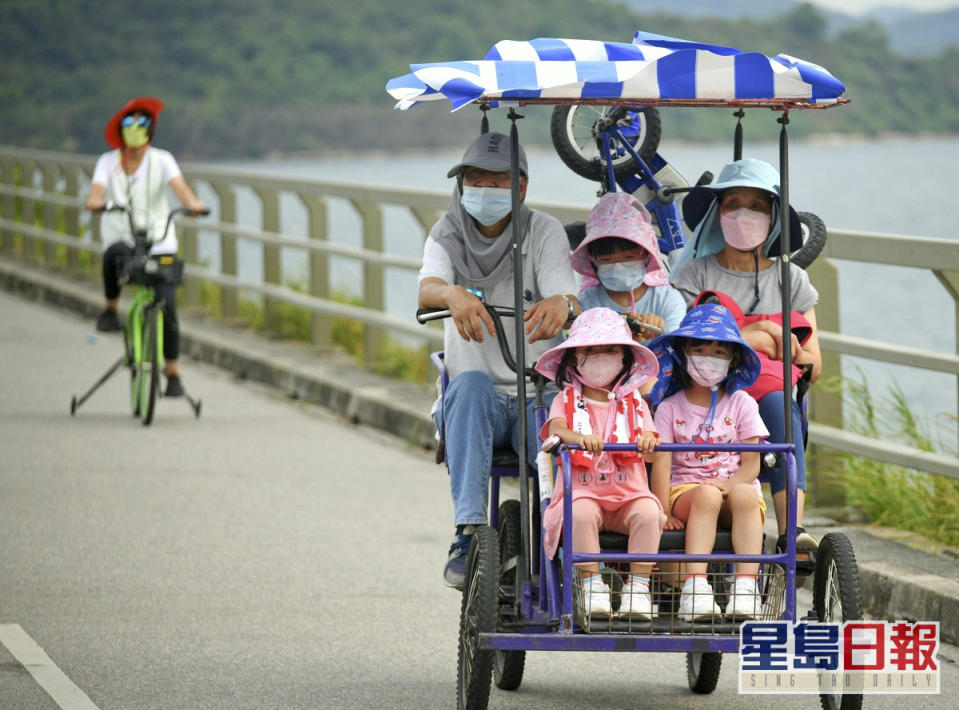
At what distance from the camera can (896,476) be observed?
8602mm

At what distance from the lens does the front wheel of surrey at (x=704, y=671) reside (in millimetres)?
6055

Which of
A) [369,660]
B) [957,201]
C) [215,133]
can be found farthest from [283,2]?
[369,660]

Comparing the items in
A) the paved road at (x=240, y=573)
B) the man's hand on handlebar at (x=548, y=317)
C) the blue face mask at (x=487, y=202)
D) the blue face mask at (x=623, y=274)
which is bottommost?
the paved road at (x=240, y=573)

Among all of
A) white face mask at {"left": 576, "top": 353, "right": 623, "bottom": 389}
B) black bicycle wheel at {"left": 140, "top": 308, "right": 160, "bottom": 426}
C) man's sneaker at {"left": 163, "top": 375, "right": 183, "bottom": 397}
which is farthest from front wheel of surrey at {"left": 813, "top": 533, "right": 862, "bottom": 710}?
man's sneaker at {"left": 163, "top": 375, "right": 183, "bottom": 397}

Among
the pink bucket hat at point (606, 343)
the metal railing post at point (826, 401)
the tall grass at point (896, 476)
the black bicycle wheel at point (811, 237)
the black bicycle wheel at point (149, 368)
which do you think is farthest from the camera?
the black bicycle wheel at point (149, 368)

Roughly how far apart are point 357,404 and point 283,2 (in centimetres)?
8243

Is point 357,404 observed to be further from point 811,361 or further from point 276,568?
point 811,361

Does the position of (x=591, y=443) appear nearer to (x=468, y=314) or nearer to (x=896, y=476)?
(x=468, y=314)

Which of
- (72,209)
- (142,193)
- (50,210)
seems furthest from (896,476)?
(50,210)

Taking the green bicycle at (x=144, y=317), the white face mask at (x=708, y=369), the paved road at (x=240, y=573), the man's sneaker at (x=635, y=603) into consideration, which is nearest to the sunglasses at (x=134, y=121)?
the green bicycle at (x=144, y=317)

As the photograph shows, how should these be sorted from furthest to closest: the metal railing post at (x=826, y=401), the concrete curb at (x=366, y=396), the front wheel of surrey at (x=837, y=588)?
the metal railing post at (x=826, y=401)
the concrete curb at (x=366, y=396)
the front wheel of surrey at (x=837, y=588)

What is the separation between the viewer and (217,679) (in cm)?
612

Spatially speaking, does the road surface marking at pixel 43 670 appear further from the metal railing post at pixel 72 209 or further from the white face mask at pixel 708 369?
the metal railing post at pixel 72 209

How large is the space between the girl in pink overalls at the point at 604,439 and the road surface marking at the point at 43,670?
167cm
